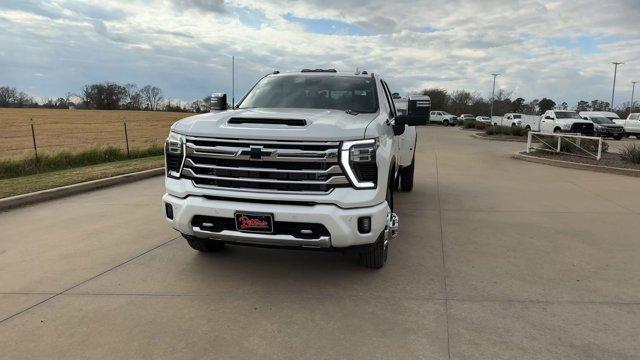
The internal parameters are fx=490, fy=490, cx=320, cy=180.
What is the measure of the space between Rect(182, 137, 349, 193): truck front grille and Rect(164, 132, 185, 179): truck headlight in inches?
5.3

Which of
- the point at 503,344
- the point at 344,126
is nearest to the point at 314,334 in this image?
the point at 503,344

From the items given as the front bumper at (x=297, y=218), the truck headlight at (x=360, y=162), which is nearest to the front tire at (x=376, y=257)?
the front bumper at (x=297, y=218)

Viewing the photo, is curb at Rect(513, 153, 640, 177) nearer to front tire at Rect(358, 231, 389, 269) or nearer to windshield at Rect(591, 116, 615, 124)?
front tire at Rect(358, 231, 389, 269)

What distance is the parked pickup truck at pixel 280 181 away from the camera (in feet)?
12.6

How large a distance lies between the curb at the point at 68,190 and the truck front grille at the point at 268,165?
5084 mm

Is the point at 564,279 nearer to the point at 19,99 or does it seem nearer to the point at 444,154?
the point at 444,154

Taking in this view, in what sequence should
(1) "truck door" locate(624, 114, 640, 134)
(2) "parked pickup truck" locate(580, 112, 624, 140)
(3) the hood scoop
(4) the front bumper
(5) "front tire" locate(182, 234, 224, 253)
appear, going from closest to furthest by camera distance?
(4) the front bumper, (3) the hood scoop, (5) "front tire" locate(182, 234, 224, 253), (2) "parked pickup truck" locate(580, 112, 624, 140), (1) "truck door" locate(624, 114, 640, 134)

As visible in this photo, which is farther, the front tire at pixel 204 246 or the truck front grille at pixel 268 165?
the front tire at pixel 204 246

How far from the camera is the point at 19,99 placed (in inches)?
3875

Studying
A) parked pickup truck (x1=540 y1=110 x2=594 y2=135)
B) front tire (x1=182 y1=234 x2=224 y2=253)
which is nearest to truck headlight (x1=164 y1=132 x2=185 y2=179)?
front tire (x1=182 y1=234 x2=224 y2=253)

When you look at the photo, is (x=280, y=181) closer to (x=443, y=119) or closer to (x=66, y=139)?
(x=66, y=139)

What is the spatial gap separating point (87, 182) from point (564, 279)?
824cm

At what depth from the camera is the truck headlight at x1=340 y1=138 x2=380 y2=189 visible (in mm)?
3846

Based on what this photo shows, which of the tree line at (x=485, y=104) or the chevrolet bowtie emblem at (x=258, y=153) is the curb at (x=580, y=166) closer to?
the chevrolet bowtie emblem at (x=258, y=153)
